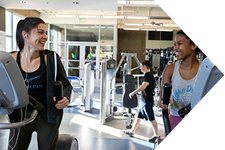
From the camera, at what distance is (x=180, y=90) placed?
5.16 ft

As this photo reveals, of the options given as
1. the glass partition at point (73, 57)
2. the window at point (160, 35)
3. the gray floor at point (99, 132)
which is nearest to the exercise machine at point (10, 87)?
the gray floor at point (99, 132)

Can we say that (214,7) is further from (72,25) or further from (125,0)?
(72,25)

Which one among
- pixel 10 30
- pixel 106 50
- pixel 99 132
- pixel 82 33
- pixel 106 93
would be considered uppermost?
pixel 82 33

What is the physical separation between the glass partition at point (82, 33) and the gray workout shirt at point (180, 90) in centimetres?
963

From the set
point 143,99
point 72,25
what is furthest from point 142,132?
point 72,25

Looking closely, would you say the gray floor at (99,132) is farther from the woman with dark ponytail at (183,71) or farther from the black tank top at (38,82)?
the woman with dark ponytail at (183,71)

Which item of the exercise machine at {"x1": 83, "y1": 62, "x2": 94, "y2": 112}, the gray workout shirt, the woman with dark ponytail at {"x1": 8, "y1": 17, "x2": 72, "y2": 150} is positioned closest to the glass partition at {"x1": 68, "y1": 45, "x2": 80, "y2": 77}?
the exercise machine at {"x1": 83, "y1": 62, "x2": 94, "y2": 112}

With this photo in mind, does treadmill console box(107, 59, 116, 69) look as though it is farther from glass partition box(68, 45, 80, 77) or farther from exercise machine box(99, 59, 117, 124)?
glass partition box(68, 45, 80, 77)

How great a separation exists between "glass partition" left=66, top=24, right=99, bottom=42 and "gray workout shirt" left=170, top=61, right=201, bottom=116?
963 centimetres

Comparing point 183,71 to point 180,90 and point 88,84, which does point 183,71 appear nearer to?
point 180,90

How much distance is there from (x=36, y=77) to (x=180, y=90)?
3.55 ft

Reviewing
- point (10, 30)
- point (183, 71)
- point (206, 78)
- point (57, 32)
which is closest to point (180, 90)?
point (183, 71)

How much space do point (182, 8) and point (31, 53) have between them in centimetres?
126

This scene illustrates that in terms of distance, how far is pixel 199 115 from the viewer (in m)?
0.63
